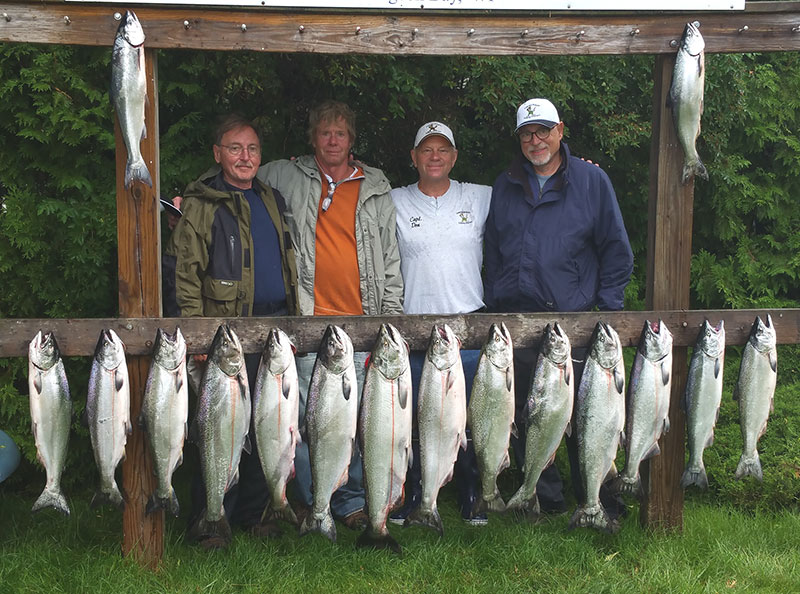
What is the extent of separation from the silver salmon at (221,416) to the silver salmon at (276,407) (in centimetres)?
9

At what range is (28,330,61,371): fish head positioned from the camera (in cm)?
369

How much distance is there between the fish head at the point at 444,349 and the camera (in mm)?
3754

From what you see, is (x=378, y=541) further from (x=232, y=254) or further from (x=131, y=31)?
(x=131, y=31)

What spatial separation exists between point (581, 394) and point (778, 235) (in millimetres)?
3431

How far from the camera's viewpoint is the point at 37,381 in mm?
3703

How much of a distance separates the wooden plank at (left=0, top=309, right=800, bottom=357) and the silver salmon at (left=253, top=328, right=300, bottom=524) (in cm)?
18

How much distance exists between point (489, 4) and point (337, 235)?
1486 mm

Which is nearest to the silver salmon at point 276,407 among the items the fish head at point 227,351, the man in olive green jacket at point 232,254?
the fish head at point 227,351

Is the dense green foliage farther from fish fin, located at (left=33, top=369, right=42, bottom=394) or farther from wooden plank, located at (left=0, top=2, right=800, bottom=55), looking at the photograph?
fish fin, located at (left=33, top=369, right=42, bottom=394)

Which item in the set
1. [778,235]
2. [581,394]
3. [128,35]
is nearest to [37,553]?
[128,35]

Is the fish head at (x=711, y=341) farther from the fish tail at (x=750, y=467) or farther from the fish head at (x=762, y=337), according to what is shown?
the fish tail at (x=750, y=467)

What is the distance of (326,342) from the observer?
12.2 ft

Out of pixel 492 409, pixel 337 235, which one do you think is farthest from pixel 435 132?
pixel 492 409

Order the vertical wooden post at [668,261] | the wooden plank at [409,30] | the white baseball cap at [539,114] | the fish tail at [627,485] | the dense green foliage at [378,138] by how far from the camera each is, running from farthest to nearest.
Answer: the dense green foliage at [378,138], the white baseball cap at [539,114], the vertical wooden post at [668,261], the fish tail at [627,485], the wooden plank at [409,30]
